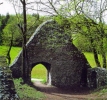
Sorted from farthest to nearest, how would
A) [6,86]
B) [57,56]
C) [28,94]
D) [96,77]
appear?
[57,56], [96,77], [28,94], [6,86]

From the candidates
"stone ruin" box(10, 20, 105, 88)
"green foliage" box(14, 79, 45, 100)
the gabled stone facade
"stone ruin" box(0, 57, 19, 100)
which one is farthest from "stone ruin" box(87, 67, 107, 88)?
"stone ruin" box(0, 57, 19, 100)

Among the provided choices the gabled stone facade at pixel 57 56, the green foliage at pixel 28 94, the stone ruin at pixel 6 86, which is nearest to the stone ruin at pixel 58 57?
the gabled stone facade at pixel 57 56

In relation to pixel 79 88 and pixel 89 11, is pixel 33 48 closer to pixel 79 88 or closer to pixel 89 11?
pixel 79 88

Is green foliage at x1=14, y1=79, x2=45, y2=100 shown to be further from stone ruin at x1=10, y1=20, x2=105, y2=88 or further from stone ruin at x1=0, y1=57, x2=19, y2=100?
stone ruin at x1=0, y1=57, x2=19, y2=100

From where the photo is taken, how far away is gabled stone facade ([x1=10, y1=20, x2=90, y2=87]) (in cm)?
2427

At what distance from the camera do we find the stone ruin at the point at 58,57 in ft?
79.5

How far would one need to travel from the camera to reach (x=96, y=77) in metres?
22.8

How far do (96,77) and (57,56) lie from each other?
3839 millimetres

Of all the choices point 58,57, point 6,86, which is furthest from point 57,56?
point 6,86

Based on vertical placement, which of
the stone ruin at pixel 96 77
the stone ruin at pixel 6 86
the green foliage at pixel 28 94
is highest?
the stone ruin at pixel 6 86

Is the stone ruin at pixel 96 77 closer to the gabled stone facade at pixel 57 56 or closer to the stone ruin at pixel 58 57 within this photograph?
the stone ruin at pixel 58 57

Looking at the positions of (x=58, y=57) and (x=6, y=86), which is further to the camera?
(x=58, y=57)

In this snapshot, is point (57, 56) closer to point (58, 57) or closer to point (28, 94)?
point (58, 57)

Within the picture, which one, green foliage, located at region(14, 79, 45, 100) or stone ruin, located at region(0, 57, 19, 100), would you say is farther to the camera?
green foliage, located at region(14, 79, 45, 100)
